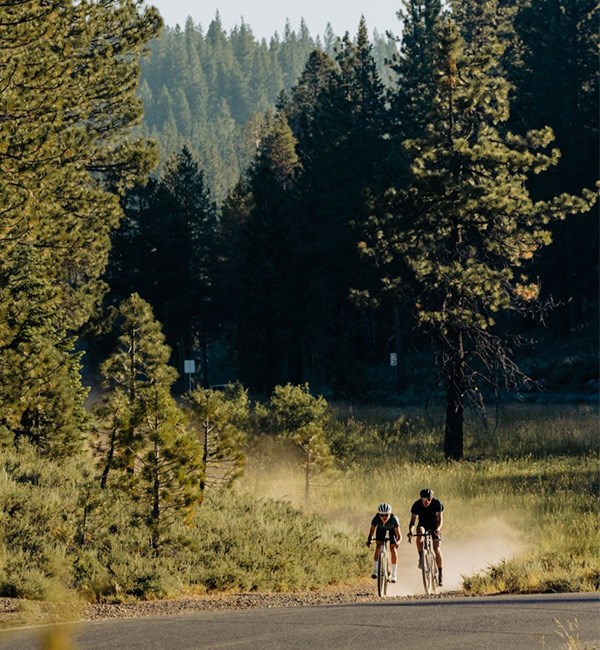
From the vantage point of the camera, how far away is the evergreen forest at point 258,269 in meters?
17.5

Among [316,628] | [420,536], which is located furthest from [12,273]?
[316,628]

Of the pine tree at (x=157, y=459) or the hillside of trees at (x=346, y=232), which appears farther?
the hillside of trees at (x=346, y=232)

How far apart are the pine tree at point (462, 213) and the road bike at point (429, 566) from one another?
41.9 ft

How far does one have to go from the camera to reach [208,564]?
1662 cm

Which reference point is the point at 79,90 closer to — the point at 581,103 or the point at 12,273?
the point at 12,273

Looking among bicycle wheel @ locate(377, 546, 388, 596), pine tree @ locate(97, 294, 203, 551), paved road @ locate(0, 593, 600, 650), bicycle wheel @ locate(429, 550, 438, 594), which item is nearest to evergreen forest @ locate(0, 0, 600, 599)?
pine tree @ locate(97, 294, 203, 551)

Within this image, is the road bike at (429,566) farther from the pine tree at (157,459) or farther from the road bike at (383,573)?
the pine tree at (157,459)

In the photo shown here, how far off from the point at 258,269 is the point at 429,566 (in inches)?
1619

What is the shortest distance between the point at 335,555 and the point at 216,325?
55196mm

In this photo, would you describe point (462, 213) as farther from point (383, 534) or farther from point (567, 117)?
point (567, 117)

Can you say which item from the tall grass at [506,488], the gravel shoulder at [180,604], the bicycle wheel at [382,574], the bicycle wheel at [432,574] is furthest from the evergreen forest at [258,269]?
the bicycle wheel at [432,574]

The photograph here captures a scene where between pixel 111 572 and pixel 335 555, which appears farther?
pixel 335 555

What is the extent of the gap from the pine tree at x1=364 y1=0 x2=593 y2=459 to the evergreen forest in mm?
79

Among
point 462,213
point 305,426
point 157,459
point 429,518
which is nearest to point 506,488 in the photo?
point 305,426
